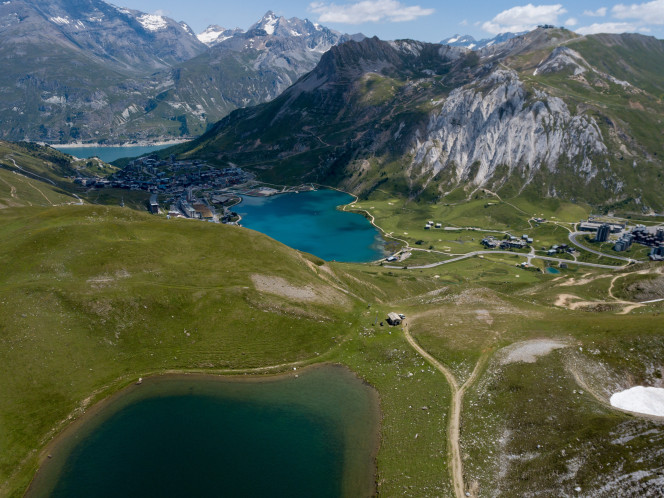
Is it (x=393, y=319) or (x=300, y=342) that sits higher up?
(x=393, y=319)

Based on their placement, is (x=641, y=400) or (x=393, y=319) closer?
(x=641, y=400)

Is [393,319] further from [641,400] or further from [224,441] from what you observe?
[641,400]

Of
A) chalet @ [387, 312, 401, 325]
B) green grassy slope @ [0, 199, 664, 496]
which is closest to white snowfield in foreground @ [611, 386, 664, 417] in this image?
green grassy slope @ [0, 199, 664, 496]

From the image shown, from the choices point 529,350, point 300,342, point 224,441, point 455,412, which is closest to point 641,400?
point 529,350

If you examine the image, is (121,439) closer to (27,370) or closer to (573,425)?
(27,370)

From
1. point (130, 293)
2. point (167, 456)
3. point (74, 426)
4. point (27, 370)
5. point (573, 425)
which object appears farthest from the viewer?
point (130, 293)

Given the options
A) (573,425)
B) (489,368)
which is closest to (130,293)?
(489,368)

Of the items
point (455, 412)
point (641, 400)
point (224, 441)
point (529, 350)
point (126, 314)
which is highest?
point (641, 400)

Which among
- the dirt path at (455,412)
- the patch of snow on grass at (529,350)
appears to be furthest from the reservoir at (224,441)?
the patch of snow on grass at (529,350)
